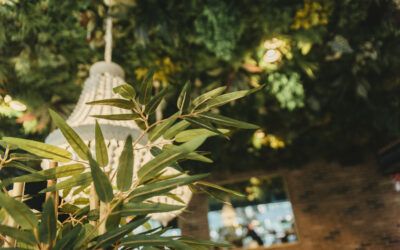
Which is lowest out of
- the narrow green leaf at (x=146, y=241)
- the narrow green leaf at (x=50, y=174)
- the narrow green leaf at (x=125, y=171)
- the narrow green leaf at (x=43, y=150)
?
the narrow green leaf at (x=146, y=241)

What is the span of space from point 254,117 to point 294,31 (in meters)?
1.45

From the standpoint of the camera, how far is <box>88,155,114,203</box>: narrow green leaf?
48 cm

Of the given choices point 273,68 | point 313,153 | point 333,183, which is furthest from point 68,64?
point 333,183

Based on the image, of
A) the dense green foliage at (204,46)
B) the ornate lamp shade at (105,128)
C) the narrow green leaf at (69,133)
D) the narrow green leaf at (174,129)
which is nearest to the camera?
the narrow green leaf at (69,133)

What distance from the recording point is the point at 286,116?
4.08m

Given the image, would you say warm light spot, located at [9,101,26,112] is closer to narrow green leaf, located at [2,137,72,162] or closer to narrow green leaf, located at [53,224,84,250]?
narrow green leaf, located at [2,137,72,162]

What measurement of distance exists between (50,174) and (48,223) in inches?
7.4

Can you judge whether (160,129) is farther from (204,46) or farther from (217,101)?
(204,46)

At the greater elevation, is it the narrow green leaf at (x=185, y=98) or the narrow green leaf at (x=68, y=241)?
the narrow green leaf at (x=185, y=98)

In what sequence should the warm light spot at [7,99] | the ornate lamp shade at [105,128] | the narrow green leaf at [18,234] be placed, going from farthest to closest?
the warm light spot at [7,99] → the ornate lamp shade at [105,128] → the narrow green leaf at [18,234]

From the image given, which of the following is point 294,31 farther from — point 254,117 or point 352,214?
point 352,214

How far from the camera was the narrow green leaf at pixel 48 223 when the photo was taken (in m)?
0.46

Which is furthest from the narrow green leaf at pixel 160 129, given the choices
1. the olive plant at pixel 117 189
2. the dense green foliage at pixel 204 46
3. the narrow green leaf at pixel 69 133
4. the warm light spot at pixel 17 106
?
the warm light spot at pixel 17 106

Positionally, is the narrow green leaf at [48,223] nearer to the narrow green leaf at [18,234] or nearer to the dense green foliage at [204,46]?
the narrow green leaf at [18,234]
